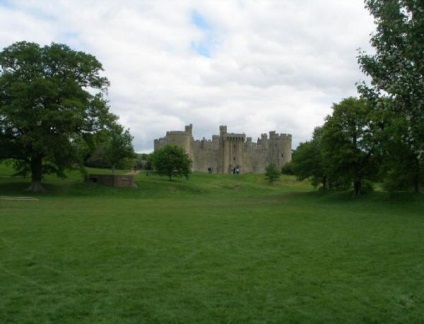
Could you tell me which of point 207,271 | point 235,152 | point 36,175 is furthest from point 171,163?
point 207,271

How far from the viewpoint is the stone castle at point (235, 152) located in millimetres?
103875

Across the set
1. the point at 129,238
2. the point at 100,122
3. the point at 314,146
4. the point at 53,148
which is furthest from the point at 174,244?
the point at 314,146

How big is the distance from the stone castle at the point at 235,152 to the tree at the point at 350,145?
59592mm

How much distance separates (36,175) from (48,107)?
236 inches

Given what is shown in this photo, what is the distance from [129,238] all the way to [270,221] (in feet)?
26.7

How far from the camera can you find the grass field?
28.7 ft

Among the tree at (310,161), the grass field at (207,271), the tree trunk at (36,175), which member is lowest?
the grass field at (207,271)

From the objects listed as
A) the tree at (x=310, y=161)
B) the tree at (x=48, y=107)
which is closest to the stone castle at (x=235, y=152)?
the tree at (x=310, y=161)

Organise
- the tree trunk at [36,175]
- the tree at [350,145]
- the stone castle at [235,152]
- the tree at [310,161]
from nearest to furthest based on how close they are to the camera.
Answer: 1. the tree at [350,145]
2. the tree trunk at [36,175]
3. the tree at [310,161]
4. the stone castle at [235,152]

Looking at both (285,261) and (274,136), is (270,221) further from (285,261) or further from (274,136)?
(274,136)

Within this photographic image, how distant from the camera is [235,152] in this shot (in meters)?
105

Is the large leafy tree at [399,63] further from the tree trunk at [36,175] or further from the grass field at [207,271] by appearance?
the tree trunk at [36,175]

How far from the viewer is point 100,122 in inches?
1779

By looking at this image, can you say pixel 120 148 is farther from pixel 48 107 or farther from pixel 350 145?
pixel 350 145
